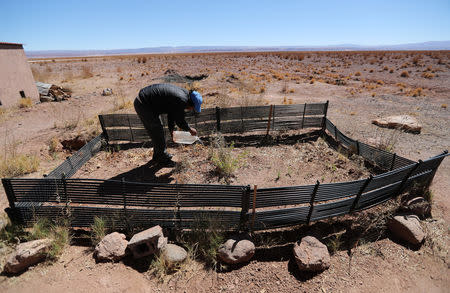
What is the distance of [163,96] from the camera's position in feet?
15.2

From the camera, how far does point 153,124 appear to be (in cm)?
505

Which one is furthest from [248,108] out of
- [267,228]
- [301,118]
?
[267,228]

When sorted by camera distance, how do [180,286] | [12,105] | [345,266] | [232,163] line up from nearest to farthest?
1. [180,286]
2. [345,266]
3. [232,163]
4. [12,105]

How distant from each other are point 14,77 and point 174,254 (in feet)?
46.1

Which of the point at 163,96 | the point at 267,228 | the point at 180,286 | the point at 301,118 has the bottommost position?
the point at 180,286

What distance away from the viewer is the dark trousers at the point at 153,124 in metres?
4.88

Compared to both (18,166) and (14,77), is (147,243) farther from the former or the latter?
(14,77)

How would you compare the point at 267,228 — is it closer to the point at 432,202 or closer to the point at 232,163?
the point at 232,163

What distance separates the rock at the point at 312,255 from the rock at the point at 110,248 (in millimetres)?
2438

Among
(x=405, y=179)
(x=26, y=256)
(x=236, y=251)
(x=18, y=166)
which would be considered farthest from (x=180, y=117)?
(x=405, y=179)

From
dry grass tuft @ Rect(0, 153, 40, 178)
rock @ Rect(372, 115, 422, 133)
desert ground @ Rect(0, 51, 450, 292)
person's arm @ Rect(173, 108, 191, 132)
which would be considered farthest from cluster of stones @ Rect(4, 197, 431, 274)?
rock @ Rect(372, 115, 422, 133)

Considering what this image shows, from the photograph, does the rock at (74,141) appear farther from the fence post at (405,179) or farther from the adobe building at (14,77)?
the fence post at (405,179)

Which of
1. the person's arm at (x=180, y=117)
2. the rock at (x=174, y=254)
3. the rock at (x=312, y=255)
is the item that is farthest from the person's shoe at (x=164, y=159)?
the rock at (x=312, y=255)

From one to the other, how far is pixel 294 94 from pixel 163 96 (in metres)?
11.8
